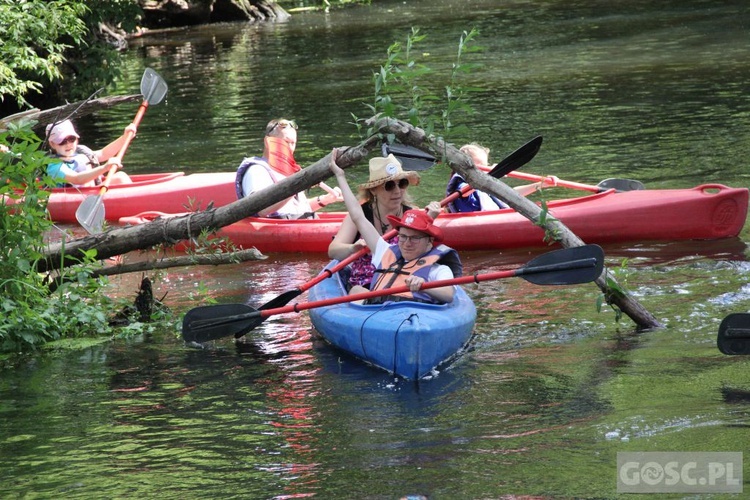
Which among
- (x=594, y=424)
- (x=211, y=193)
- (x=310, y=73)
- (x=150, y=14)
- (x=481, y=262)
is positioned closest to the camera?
(x=594, y=424)

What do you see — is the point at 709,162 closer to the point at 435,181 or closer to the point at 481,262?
the point at 435,181

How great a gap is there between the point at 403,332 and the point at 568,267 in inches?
40.3

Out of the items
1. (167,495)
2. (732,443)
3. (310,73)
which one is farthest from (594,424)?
(310,73)

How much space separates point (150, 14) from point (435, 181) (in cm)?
2319

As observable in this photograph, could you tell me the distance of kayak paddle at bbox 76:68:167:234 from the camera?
9.27 m

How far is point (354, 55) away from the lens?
23172 millimetres

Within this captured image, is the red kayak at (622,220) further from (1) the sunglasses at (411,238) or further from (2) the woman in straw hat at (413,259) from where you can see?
(1) the sunglasses at (411,238)

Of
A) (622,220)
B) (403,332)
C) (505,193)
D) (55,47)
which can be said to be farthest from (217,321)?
(55,47)

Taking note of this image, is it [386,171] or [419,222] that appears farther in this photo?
[386,171]

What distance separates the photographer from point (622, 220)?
30.4 ft

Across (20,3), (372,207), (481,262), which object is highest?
(20,3)

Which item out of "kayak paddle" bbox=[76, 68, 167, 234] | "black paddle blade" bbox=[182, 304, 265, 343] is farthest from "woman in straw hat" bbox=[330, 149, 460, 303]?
"kayak paddle" bbox=[76, 68, 167, 234]
